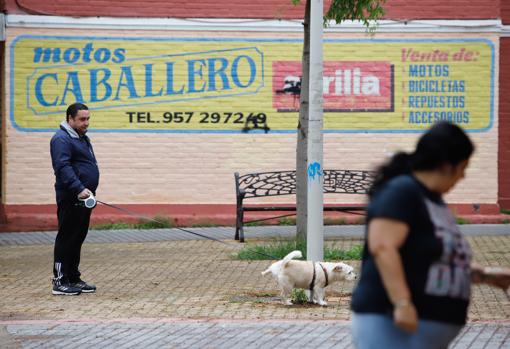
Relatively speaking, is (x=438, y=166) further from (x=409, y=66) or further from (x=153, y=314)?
(x=409, y=66)

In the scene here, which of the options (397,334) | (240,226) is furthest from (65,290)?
(397,334)

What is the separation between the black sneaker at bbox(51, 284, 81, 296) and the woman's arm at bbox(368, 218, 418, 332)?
20.8 feet

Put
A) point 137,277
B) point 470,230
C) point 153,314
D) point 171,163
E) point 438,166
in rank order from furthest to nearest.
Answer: point 171,163 < point 470,230 < point 137,277 < point 153,314 < point 438,166

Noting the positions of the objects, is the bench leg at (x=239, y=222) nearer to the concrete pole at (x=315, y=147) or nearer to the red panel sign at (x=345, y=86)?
the red panel sign at (x=345, y=86)

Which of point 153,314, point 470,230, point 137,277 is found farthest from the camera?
point 470,230

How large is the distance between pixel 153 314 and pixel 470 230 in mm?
7793

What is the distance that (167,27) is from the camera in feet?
53.2

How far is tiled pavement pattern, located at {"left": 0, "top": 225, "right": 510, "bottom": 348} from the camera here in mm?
7582

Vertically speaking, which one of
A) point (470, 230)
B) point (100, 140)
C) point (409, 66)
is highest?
point (409, 66)

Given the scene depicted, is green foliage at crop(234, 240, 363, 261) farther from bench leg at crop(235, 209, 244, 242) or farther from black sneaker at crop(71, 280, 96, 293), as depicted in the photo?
black sneaker at crop(71, 280, 96, 293)

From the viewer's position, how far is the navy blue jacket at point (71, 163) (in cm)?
960

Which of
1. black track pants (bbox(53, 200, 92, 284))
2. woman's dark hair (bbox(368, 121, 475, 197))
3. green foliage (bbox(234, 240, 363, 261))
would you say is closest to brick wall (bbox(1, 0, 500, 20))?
green foliage (bbox(234, 240, 363, 261))

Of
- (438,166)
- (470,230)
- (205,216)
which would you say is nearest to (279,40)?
(205,216)

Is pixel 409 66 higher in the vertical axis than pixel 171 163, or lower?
higher
